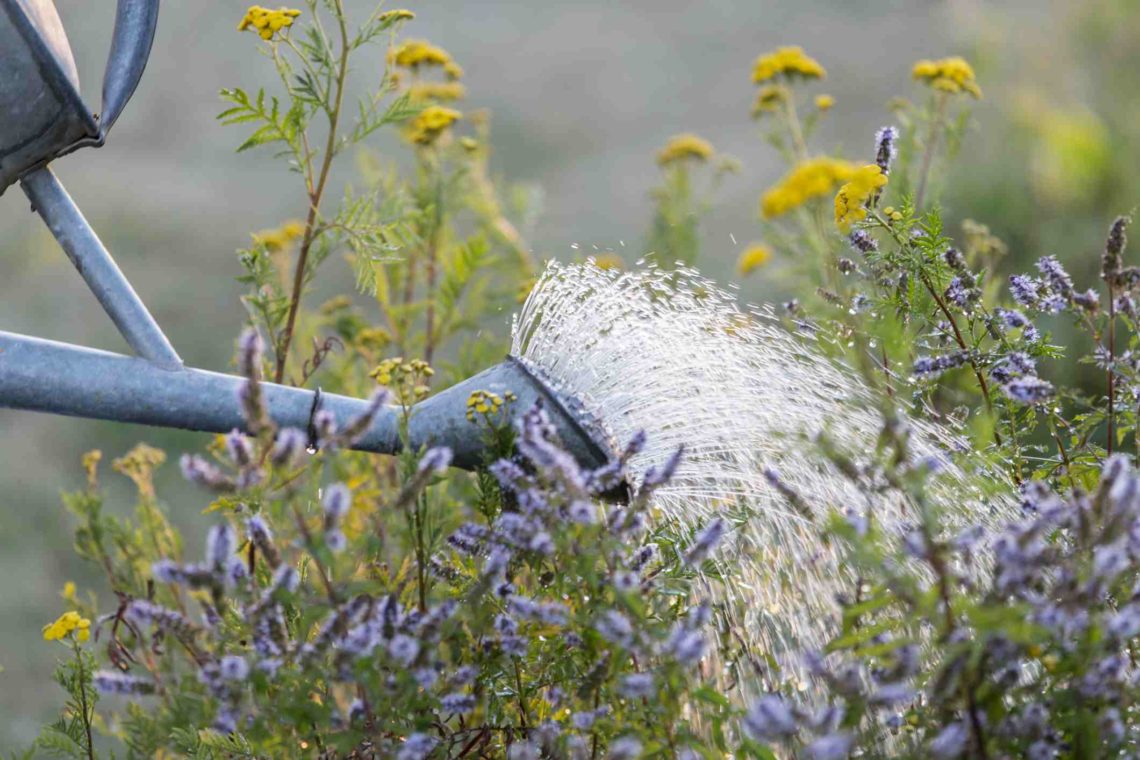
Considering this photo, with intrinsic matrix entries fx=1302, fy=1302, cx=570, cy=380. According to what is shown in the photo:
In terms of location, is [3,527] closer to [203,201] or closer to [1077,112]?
[203,201]

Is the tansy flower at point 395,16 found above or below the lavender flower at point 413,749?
above

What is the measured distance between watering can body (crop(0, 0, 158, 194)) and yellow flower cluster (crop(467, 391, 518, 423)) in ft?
1.91

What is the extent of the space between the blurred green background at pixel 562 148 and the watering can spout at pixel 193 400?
1602 mm

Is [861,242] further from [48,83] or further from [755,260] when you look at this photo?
[48,83]

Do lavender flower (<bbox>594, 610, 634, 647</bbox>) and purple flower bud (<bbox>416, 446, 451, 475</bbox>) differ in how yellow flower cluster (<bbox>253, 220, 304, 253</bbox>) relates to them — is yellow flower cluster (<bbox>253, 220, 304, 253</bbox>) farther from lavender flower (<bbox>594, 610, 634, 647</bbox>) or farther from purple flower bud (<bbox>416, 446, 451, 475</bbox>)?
lavender flower (<bbox>594, 610, 634, 647</bbox>)

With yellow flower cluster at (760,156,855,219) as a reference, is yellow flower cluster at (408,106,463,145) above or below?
above

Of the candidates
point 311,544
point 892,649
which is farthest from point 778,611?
point 311,544

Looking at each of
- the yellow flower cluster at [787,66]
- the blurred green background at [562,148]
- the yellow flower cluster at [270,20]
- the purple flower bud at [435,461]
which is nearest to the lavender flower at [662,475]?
the purple flower bud at [435,461]

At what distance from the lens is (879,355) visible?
2035mm

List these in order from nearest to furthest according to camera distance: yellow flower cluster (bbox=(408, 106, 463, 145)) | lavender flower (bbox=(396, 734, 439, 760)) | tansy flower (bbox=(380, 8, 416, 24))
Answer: lavender flower (bbox=(396, 734, 439, 760)) → tansy flower (bbox=(380, 8, 416, 24)) → yellow flower cluster (bbox=(408, 106, 463, 145))

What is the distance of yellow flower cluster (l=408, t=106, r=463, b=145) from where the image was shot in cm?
243

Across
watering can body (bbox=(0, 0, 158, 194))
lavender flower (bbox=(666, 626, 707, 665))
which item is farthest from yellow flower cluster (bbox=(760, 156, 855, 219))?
watering can body (bbox=(0, 0, 158, 194))

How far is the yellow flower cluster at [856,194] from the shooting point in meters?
1.36

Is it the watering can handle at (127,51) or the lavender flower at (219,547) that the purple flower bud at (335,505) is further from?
the watering can handle at (127,51)
